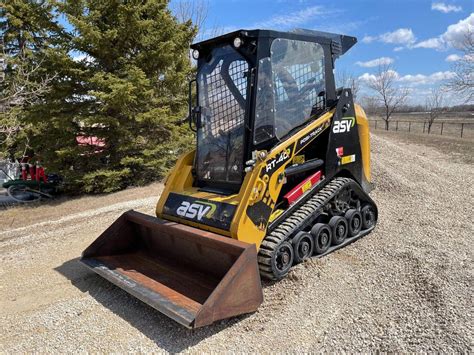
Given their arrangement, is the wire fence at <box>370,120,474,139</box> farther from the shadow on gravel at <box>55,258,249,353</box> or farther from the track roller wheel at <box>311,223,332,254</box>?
the shadow on gravel at <box>55,258,249,353</box>

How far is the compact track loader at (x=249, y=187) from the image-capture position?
3686mm

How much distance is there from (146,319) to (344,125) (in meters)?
3.20

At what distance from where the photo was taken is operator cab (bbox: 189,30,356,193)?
13.3 feet

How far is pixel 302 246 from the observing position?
4227mm

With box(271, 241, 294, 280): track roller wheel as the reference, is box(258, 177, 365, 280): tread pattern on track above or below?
above

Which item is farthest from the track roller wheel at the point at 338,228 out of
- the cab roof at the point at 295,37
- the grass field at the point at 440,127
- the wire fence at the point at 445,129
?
the wire fence at the point at 445,129

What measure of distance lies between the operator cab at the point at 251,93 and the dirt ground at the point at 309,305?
4.68 feet

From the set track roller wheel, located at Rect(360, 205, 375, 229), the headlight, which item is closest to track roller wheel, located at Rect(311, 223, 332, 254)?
track roller wheel, located at Rect(360, 205, 375, 229)

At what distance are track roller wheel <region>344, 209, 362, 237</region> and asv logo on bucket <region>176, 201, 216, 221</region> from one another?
1.87 metres

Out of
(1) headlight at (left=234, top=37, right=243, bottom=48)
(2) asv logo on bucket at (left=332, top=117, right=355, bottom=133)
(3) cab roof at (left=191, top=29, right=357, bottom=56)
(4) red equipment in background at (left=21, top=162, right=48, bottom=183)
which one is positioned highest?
(3) cab roof at (left=191, top=29, right=357, bottom=56)

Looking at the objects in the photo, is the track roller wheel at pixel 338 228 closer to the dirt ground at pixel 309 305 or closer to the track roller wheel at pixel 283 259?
the dirt ground at pixel 309 305

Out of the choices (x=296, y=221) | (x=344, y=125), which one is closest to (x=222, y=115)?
(x=296, y=221)

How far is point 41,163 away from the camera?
35.4 feet

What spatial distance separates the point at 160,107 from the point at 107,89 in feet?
5.65
